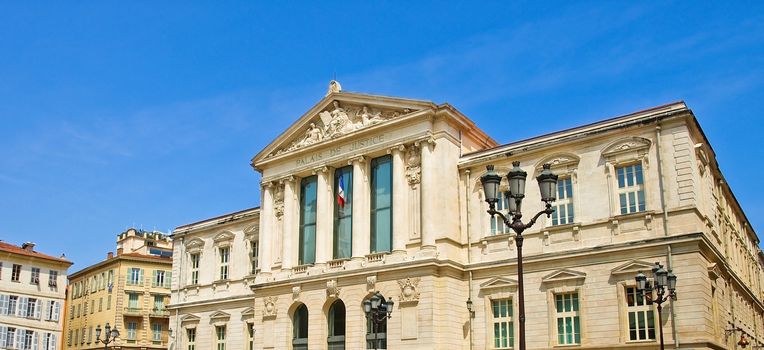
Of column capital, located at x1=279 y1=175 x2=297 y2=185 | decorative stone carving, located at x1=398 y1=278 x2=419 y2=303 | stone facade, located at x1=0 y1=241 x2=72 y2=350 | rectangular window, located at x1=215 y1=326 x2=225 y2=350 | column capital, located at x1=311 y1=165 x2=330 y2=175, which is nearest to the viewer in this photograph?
decorative stone carving, located at x1=398 y1=278 x2=419 y2=303

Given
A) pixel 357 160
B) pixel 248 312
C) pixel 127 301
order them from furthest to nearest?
pixel 127 301 < pixel 248 312 < pixel 357 160

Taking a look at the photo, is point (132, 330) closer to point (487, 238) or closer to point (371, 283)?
point (371, 283)

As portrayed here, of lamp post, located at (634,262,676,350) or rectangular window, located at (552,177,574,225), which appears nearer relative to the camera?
lamp post, located at (634,262,676,350)

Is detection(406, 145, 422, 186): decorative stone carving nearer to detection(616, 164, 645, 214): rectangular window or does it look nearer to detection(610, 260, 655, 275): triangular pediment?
detection(616, 164, 645, 214): rectangular window

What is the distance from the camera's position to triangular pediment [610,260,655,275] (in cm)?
2947

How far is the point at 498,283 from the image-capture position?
1304 inches

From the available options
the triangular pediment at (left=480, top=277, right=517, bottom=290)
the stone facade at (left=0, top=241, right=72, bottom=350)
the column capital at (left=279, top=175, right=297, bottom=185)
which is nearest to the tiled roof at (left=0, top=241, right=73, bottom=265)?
the stone facade at (left=0, top=241, right=72, bottom=350)

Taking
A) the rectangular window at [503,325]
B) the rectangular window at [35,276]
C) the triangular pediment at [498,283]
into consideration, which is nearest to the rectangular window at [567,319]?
the triangular pediment at [498,283]

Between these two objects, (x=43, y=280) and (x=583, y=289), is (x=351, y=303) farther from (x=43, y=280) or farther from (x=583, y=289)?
(x=43, y=280)

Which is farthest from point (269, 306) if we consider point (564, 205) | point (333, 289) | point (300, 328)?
point (564, 205)

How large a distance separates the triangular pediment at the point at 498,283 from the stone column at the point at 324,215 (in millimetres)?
7701

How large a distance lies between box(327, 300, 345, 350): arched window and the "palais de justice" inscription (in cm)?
698

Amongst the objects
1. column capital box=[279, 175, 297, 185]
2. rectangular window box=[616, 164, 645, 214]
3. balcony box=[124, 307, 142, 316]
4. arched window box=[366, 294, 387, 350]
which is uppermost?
column capital box=[279, 175, 297, 185]

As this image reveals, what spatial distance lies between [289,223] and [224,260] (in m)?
8.09
